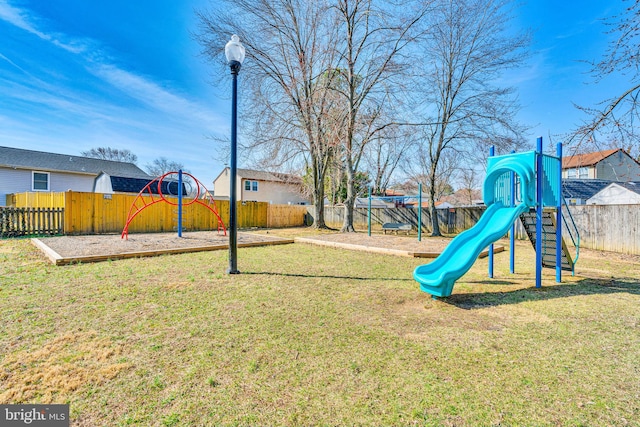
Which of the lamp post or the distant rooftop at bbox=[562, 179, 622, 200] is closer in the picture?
the lamp post

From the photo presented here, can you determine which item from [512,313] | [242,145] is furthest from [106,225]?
[512,313]

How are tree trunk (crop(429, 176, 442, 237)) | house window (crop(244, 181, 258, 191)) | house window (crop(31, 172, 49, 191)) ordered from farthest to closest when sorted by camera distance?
house window (crop(244, 181, 258, 191))
house window (crop(31, 172, 49, 191))
tree trunk (crop(429, 176, 442, 237))

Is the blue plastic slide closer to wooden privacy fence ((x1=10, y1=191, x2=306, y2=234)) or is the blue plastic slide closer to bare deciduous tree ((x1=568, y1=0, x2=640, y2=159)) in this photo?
bare deciduous tree ((x1=568, y1=0, x2=640, y2=159))

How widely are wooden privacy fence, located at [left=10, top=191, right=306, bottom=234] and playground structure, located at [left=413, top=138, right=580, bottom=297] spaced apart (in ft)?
33.0

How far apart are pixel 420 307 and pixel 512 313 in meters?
1.12

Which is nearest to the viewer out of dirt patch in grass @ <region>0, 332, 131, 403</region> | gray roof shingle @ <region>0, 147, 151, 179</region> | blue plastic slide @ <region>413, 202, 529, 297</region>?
dirt patch in grass @ <region>0, 332, 131, 403</region>

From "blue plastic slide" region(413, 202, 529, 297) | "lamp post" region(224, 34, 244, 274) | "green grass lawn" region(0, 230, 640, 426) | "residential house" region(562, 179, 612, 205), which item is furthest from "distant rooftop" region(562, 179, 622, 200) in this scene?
"lamp post" region(224, 34, 244, 274)

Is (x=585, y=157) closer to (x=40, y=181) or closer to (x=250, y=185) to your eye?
(x=250, y=185)

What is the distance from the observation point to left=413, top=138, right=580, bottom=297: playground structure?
165 inches

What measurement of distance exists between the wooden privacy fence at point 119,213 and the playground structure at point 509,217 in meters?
10.1

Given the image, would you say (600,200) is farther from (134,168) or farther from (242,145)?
(134,168)

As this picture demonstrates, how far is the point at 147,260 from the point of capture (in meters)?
6.88

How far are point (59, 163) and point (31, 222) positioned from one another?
469 inches

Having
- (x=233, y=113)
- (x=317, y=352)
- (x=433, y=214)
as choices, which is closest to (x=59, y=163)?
(x=233, y=113)
